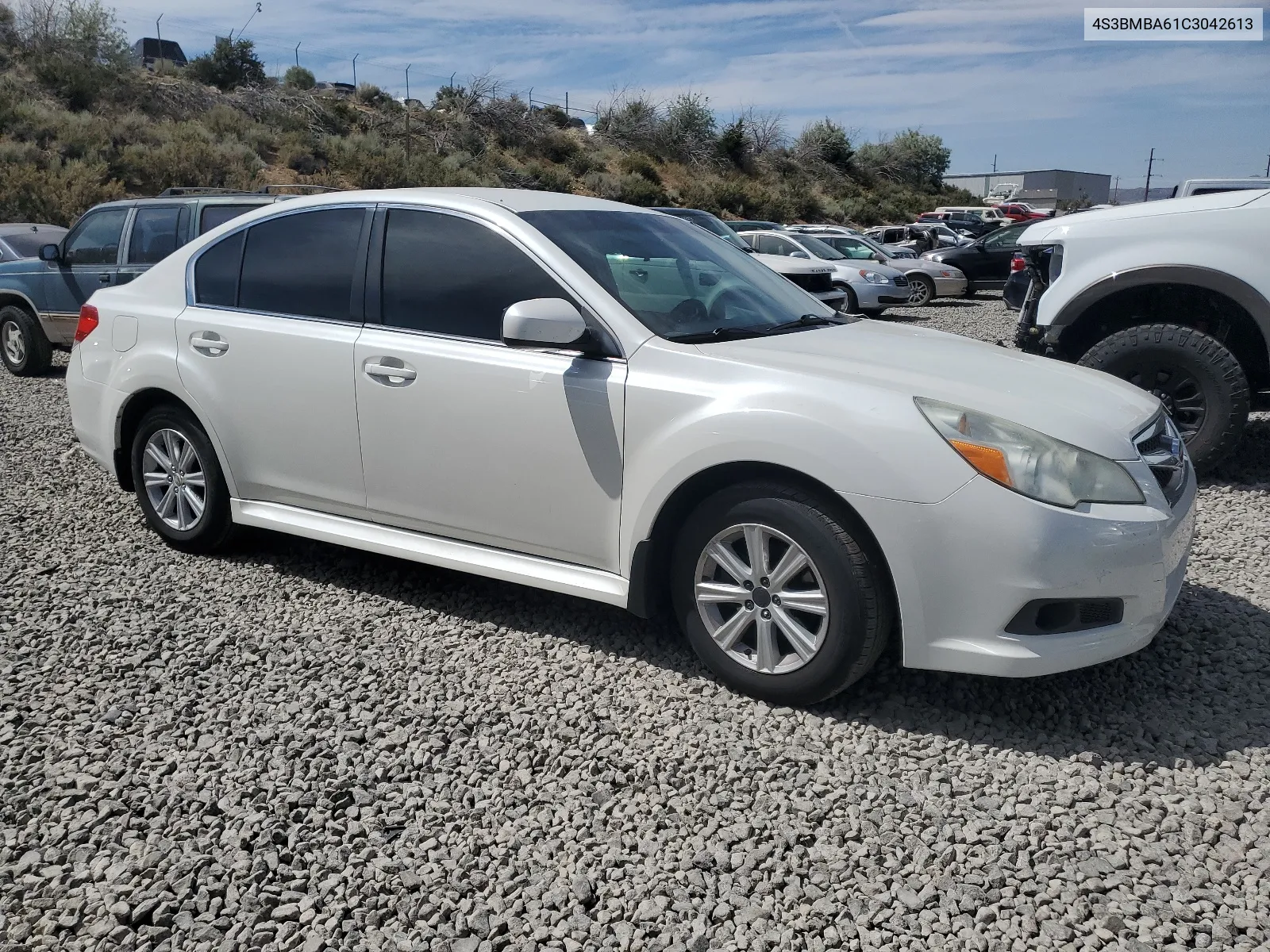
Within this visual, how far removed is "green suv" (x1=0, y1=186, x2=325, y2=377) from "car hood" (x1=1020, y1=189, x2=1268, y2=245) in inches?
227

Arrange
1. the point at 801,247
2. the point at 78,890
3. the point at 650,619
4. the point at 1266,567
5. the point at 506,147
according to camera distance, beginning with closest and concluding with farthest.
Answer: the point at 78,890 < the point at 650,619 < the point at 1266,567 < the point at 801,247 < the point at 506,147

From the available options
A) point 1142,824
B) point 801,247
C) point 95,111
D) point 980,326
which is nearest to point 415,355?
point 1142,824

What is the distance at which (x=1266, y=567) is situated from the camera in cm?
499

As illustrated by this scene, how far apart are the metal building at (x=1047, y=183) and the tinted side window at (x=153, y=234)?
8452cm

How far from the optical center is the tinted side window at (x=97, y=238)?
9922mm

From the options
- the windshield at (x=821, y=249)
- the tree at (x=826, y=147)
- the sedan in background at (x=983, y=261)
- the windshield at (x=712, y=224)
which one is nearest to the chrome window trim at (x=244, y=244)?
the windshield at (x=712, y=224)

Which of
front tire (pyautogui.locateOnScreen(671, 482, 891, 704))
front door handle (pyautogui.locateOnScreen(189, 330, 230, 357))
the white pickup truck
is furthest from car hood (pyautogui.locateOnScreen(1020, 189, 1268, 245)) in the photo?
front door handle (pyautogui.locateOnScreen(189, 330, 230, 357))

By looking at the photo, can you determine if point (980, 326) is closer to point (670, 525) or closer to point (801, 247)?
point (801, 247)

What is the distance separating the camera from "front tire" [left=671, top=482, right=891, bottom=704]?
10.9 feet

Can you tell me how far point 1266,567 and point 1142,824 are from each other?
8.74 ft

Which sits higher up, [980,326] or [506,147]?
[506,147]

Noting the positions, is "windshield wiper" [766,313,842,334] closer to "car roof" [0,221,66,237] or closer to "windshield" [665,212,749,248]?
"windshield" [665,212,749,248]

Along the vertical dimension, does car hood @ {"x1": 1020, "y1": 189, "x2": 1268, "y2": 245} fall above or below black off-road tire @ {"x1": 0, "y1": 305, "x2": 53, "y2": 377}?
above

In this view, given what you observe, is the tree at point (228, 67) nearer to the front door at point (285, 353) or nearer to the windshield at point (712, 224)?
the windshield at point (712, 224)
